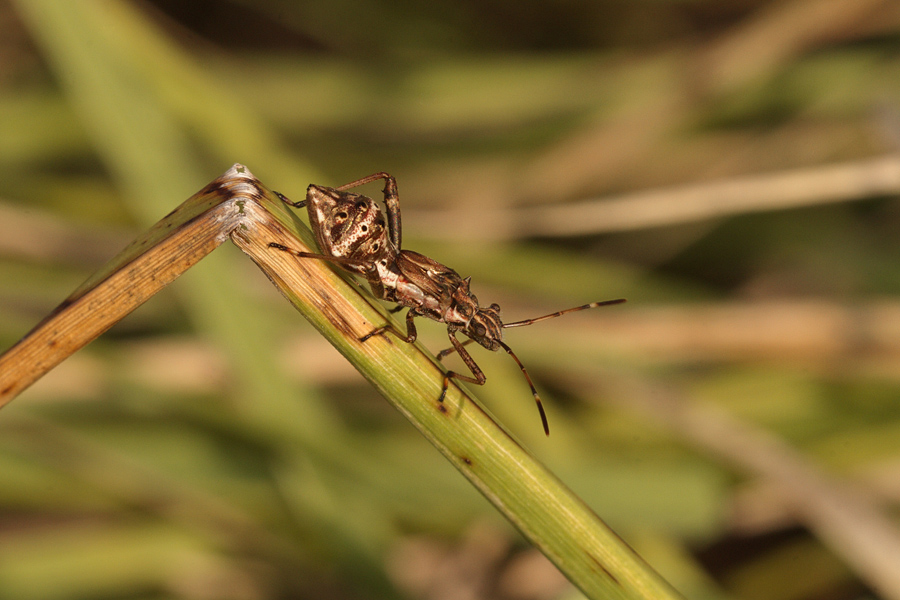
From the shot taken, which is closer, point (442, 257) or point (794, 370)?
point (794, 370)

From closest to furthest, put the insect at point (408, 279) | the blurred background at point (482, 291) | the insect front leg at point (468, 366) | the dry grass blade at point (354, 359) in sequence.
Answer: the dry grass blade at point (354, 359), the insect front leg at point (468, 366), the insect at point (408, 279), the blurred background at point (482, 291)

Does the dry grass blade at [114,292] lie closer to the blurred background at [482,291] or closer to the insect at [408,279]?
A: the insect at [408,279]

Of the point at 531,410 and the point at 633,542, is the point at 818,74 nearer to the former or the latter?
the point at 531,410

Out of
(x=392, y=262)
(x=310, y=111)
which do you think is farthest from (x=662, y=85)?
(x=392, y=262)

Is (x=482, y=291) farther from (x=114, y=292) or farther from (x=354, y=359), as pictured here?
(x=114, y=292)

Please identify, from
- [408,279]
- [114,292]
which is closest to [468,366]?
[408,279]

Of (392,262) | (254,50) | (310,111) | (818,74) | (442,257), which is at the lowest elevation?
(392,262)

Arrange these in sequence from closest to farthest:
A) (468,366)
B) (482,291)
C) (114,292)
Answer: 1. (114,292)
2. (468,366)
3. (482,291)

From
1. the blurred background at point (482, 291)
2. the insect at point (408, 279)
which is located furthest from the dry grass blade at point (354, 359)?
Answer: the insect at point (408, 279)

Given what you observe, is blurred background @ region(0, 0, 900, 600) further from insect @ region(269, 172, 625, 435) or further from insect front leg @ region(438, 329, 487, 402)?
insect @ region(269, 172, 625, 435)
